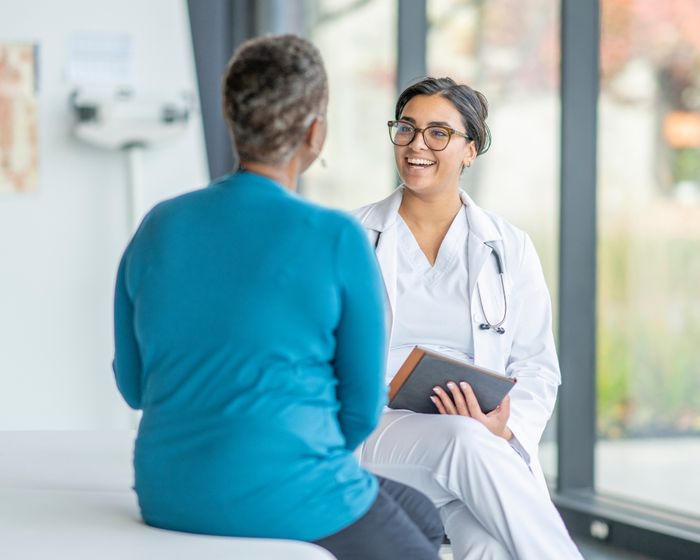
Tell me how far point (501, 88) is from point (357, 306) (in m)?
2.59

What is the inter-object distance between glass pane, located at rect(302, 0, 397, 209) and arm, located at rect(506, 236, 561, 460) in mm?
1911

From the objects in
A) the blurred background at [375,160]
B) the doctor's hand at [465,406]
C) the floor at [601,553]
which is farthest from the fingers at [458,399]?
the blurred background at [375,160]

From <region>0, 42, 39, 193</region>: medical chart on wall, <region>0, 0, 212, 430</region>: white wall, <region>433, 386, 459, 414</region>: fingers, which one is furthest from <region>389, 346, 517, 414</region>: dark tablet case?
<region>0, 42, 39, 193</region>: medical chart on wall

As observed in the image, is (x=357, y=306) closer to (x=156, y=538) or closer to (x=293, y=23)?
(x=156, y=538)

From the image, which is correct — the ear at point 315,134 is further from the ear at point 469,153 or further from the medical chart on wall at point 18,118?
the medical chart on wall at point 18,118

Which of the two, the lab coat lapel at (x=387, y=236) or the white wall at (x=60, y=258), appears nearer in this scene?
the lab coat lapel at (x=387, y=236)

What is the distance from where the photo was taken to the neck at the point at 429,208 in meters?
2.50

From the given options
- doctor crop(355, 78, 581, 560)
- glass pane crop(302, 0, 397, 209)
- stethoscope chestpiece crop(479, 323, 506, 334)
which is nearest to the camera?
doctor crop(355, 78, 581, 560)

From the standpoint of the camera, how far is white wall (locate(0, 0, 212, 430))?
4617 mm

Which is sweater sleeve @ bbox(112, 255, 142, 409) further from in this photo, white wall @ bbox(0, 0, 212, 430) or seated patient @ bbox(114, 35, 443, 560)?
white wall @ bbox(0, 0, 212, 430)

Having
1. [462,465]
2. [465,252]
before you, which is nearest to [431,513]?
[462,465]

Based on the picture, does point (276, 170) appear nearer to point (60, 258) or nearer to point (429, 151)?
point (429, 151)

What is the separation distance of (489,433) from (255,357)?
0.78m

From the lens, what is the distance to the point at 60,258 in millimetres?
4645
